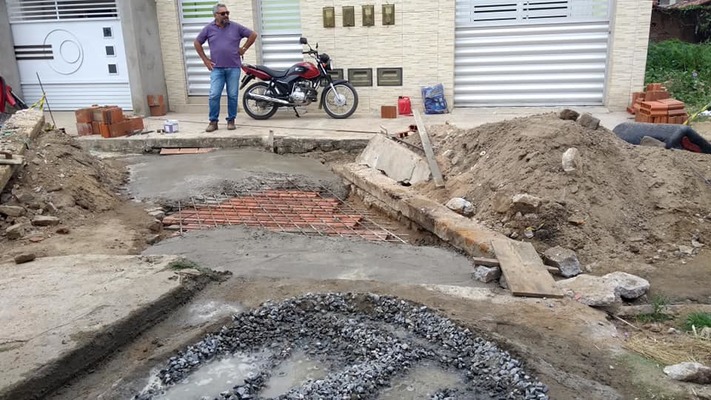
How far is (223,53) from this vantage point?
891 cm

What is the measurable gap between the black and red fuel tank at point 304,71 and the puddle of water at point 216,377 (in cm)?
713

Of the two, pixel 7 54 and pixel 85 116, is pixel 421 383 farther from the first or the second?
pixel 7 54

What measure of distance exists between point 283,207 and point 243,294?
2431mm

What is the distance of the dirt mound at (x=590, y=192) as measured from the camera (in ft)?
A: 15.2

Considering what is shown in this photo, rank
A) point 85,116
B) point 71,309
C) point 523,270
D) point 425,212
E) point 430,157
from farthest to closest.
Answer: point 85,116, point 430,157, point 425,212, point 523,270, point 71,309

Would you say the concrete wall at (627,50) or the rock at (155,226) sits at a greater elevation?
the concrete wall at (627,50)

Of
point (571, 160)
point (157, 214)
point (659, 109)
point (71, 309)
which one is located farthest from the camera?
point (659, 109)

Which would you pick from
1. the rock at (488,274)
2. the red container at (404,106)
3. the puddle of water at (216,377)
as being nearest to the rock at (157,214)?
the puddle of water at (216,377)

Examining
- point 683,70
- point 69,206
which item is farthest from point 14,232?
point 683,70

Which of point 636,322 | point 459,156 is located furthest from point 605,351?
point 459,156

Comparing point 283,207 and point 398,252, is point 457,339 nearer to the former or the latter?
point 398,252

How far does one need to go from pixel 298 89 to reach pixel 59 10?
5.30 m

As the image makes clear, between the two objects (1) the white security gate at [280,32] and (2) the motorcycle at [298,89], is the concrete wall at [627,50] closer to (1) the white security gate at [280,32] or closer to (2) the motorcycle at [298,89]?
(2) the motorcycle at [298,89]

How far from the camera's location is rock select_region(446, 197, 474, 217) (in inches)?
207
